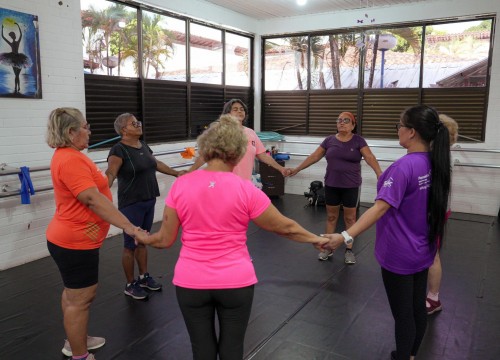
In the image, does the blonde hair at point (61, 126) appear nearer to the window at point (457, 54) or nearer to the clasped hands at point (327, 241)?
the clasped hands at point (327, 241)

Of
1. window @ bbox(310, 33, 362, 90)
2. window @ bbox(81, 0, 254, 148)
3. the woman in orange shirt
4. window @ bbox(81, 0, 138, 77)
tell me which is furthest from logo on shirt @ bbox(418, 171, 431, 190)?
window @ bbox(310, 33, 362, 90)

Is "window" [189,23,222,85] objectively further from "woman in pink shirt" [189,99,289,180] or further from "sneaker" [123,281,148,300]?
"sneaker" [123,281,148,300]

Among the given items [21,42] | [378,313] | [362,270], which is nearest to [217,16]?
[21,42]

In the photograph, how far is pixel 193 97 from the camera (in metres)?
6.48

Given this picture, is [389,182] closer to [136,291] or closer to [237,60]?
[136,291]

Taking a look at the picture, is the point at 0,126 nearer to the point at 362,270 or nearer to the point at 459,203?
the point at 362,270

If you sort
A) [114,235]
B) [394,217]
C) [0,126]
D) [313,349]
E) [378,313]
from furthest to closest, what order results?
[114,235] → [0,126] → [378,313] → [313,349] → [394,217]

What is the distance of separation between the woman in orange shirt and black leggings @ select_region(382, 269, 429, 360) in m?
1.29

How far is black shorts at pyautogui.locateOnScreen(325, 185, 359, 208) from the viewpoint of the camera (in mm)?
4059

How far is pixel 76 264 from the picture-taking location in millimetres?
2188

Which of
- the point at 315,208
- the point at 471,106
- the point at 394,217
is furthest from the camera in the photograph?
the point at 315,208

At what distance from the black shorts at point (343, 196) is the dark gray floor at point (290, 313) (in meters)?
0.62

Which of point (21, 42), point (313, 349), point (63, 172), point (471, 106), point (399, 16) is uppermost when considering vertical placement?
point (399, 16)

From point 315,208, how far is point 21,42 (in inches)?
181
